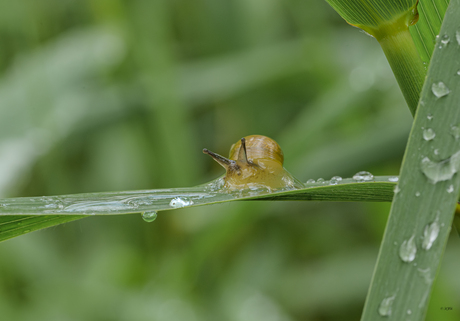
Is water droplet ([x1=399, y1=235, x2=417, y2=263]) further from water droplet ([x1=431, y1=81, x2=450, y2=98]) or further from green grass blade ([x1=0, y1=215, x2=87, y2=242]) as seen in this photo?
green grass blade ([x1=0, y1=215, x2=87, y2=242])

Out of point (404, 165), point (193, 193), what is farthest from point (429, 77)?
point (193, 193)

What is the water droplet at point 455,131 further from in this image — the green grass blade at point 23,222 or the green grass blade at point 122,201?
the green grass blade at point 23,222

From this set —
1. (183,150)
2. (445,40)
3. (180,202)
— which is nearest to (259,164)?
(180,202)

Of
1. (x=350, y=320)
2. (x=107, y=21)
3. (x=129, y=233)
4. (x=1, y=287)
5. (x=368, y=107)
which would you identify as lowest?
(x=350, y=320)

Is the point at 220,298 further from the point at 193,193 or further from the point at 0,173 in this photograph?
the point at 193,193

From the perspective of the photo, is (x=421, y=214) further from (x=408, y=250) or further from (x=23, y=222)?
(x=23, y=222)
